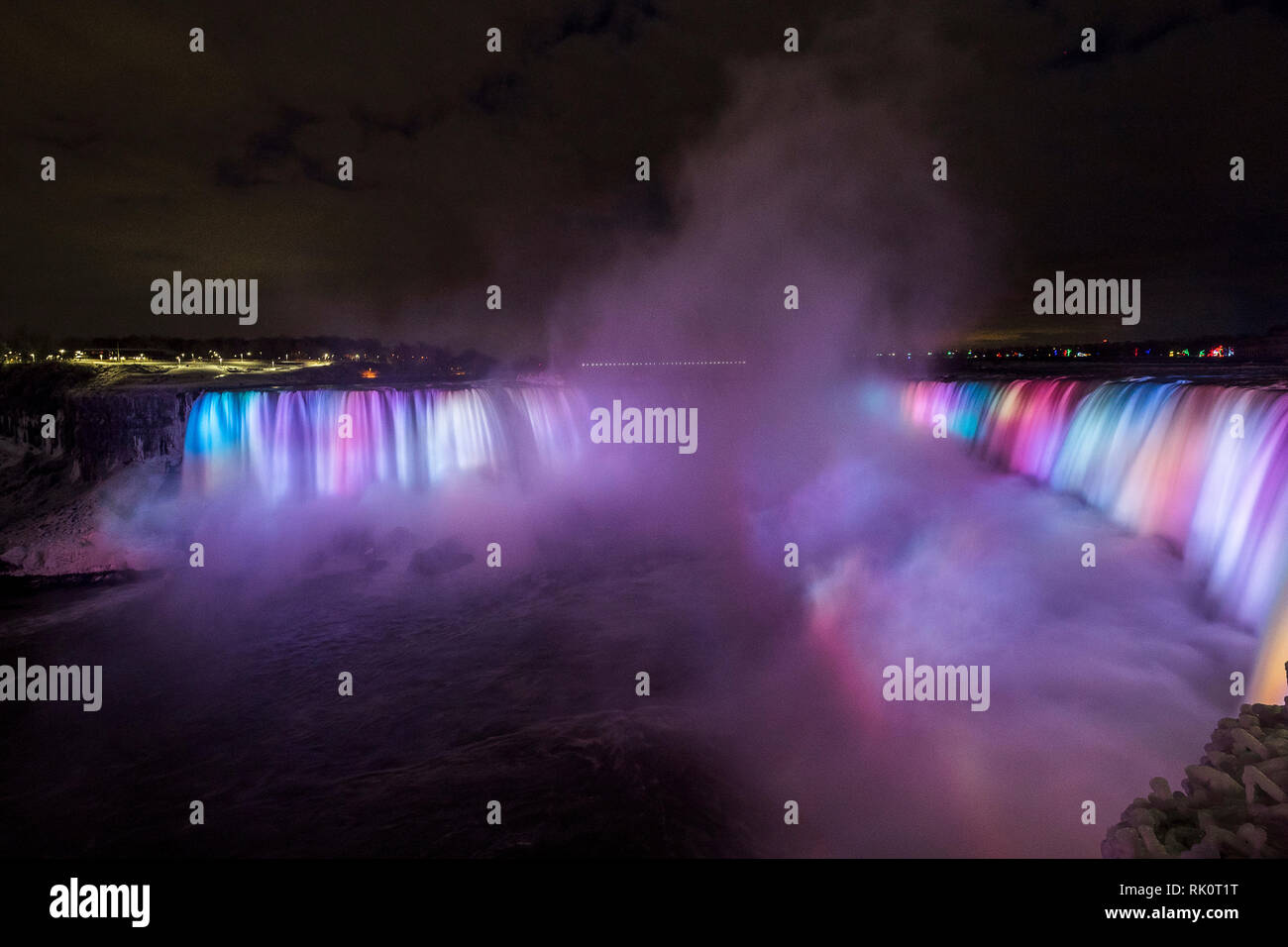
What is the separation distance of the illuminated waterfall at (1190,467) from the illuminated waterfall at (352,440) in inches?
700

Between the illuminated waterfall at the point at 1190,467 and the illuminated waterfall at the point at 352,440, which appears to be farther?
the illuminated waterfall at the point at 352,440

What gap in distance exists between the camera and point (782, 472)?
2378 cm

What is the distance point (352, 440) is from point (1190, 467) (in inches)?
909

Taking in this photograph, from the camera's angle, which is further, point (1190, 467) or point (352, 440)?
point (352, 440)

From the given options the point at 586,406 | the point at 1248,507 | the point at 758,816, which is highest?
the point at 586,406

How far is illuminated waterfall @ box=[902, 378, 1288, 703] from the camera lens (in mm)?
8898

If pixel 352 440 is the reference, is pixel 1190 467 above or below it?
below

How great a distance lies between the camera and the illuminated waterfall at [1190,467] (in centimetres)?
890

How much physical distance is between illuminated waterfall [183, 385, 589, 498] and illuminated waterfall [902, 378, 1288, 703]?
1778 centimetres

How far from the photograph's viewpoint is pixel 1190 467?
12375 mm
